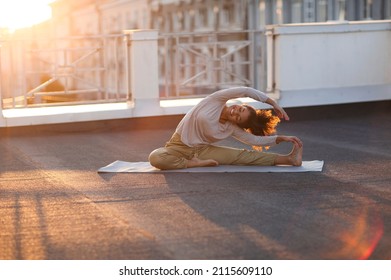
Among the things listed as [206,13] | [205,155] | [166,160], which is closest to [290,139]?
[205,155]

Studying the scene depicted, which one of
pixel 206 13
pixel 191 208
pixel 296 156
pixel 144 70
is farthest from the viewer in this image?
pixel 206 13

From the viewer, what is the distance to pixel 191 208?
7770mm

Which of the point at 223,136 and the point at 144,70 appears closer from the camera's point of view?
the point at 223,136

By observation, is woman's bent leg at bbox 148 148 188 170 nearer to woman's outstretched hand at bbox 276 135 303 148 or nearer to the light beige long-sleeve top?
the light beige long-sleeve top

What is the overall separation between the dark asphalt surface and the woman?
35cm

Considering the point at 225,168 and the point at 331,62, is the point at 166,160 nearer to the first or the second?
the point at 225,168

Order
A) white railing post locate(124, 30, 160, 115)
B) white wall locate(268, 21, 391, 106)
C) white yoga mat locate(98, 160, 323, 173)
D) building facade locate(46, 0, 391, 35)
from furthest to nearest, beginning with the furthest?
1. building facade locate(46, 0, 391, 35)
2. white wall locate(268, 21, 391, 106)
3. white railing post locate(124, 30, 160, 115)
4. white yoga mat locate(98, 160, 323, 173)

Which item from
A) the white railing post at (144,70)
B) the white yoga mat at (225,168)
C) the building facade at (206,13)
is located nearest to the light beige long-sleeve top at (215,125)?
the white yoga mat at (225,168)

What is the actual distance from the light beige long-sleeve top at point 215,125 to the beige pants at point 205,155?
0.08 metres

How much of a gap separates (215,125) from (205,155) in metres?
0.33

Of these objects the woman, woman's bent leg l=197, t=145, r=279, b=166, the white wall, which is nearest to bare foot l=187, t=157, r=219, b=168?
Answer: the woman

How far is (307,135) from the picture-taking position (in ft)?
43.5

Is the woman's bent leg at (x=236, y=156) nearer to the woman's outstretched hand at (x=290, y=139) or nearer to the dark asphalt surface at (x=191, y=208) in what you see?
the woman's outstretched hand at (x=290, y=139)

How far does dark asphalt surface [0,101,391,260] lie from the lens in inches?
250
